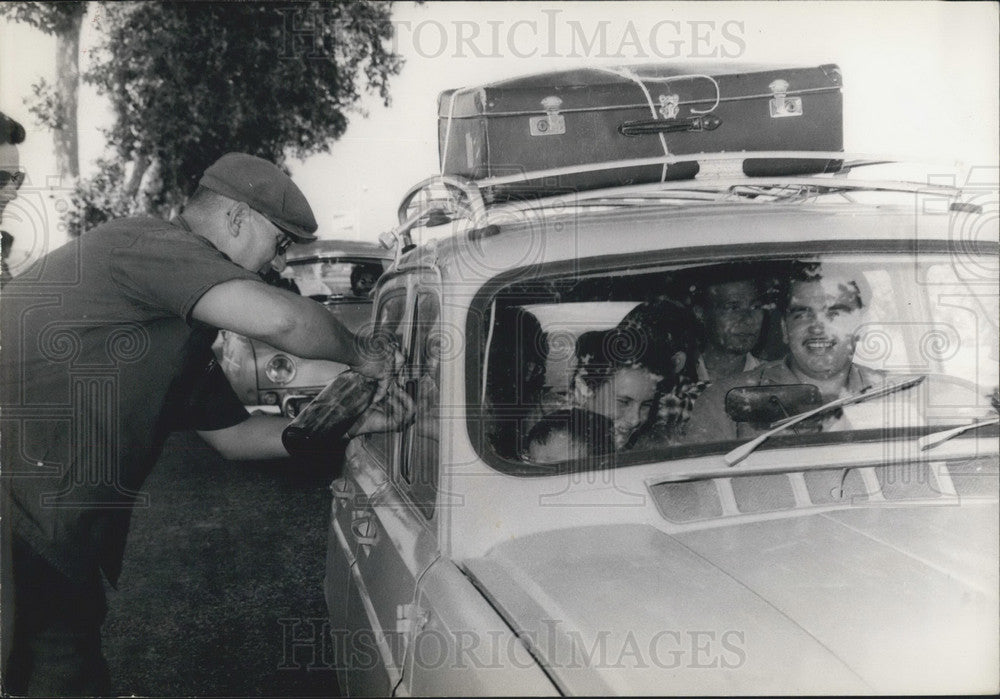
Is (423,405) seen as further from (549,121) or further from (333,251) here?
(333,251)

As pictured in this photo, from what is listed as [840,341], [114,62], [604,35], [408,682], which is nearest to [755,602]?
[408,682]

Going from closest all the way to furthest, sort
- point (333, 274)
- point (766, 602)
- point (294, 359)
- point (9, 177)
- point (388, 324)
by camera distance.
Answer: point (766, 602), point (9, 177), point (388, 324), point (294, 359), point (333, 274)

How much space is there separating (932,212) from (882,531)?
3.14ft

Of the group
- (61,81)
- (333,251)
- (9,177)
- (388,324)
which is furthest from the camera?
(333,251)

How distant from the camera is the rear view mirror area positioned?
228 cm

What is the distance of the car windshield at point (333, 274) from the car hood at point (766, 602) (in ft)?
21.6

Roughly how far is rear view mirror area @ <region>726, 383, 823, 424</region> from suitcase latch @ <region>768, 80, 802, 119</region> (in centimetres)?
98

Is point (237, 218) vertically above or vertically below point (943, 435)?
above

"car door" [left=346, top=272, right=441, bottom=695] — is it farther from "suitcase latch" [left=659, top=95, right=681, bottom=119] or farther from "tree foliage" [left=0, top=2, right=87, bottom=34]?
"tree foliage" [left=0, top=2, right=87, bottom=34]

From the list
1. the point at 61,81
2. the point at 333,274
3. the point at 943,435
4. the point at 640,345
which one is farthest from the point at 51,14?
the point at 943,435

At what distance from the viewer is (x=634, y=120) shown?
2.68m

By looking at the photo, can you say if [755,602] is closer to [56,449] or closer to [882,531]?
[882,531]

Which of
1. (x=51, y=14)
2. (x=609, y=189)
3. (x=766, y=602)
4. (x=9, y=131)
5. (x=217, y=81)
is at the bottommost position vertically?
(x=766, y=602)

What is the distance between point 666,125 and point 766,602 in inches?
61.6
